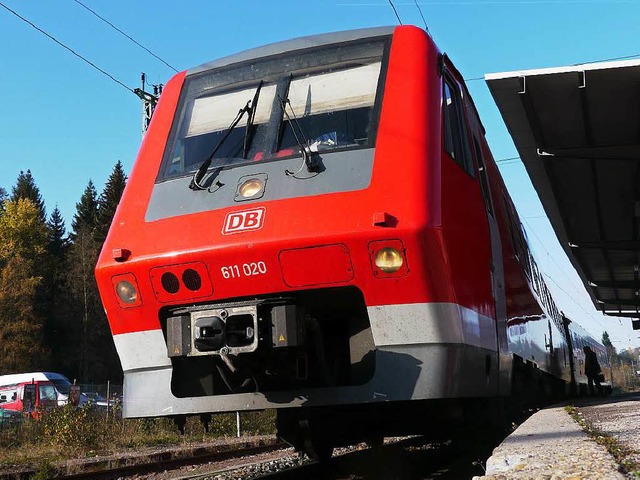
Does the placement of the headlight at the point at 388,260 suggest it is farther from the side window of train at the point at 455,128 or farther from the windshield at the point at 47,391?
the windshield at the point at 47,391

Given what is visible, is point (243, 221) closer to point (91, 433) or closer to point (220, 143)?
point (220, 143)

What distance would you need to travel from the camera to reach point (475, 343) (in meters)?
5.04

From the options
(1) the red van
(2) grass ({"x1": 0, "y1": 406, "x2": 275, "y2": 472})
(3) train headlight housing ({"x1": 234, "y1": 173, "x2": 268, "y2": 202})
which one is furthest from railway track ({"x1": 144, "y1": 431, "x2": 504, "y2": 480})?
(1) the red van

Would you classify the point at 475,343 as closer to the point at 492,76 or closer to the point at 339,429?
the point at 339,429

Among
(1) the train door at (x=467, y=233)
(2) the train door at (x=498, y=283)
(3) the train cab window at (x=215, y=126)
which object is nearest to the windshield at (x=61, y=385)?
(2) the train door at (x=498, y=283)

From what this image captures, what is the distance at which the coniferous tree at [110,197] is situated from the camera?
69.6 m

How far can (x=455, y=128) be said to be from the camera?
18.5 ft

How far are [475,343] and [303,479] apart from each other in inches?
81.6

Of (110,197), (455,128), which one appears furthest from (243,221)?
(110,197)

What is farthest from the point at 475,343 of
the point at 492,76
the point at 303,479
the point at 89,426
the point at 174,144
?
the point at 89,426

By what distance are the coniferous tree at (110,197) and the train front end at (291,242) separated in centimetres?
6519

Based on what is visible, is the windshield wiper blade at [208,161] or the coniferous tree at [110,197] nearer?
the windshield wiper blade at [208,161]

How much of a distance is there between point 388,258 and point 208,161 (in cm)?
160

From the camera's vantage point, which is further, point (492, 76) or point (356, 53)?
point (492, 76)
